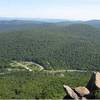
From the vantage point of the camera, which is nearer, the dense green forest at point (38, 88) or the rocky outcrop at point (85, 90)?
the rocky outcrop at point (85, 90)

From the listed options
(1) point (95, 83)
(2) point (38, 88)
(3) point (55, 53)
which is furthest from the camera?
(3) point (55, 53)

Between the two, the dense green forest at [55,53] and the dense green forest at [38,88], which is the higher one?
the dense green forest at [38,88]

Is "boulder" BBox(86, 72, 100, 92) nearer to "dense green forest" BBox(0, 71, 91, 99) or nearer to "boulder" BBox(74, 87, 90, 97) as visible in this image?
"boulder" BBox(74, 87, 90, 97)

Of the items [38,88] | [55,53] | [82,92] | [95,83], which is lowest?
[55,53]

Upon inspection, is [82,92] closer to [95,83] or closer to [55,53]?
[95,83]

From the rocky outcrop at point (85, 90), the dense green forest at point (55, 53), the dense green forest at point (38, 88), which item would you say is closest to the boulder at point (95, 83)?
the rocky outcrop at point (85, 90)

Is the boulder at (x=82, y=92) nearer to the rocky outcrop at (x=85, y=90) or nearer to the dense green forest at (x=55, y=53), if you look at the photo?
the rocky outcrop at (x=85, y=90)

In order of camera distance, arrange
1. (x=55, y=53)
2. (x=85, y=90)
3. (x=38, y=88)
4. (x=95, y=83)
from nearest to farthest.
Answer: (x=85, y=90) → (x=95, y=83) → (x=38, y=88) → (x=55, y=53)

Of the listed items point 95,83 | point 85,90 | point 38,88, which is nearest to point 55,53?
point 38,88

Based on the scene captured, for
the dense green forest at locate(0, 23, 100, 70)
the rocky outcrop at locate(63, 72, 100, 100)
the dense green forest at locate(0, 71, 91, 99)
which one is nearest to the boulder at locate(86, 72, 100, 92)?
the rocky outcrop at locate(63, 72, 100, 100)
